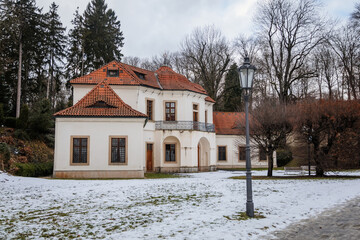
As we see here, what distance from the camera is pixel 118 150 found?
72.3 feet

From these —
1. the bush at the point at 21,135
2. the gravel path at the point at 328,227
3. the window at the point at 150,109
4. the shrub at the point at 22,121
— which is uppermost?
the window at the point at 150,109

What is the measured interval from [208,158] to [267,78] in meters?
15.3

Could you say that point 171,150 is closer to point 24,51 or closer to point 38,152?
point 38,152

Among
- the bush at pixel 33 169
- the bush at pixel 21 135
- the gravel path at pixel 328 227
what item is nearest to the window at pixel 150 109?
the bush at pixel 33 169

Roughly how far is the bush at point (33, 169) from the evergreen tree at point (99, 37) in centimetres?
2091

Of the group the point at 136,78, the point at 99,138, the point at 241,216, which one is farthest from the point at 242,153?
the point at 241,216

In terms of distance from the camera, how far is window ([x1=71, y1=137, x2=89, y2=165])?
21703 mm

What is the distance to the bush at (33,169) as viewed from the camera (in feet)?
67.8

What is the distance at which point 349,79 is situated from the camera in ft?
114

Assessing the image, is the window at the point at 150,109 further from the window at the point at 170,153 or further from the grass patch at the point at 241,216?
the grass patch at the point at 241,216

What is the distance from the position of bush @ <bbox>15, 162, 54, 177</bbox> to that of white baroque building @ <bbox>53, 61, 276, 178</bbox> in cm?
173

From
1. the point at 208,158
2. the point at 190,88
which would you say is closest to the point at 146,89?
the point at 190,88

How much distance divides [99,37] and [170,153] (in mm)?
20986

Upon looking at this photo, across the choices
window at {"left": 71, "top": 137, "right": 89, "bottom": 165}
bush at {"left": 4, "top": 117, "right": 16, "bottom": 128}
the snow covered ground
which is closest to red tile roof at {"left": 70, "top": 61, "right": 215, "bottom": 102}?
bush at {"left": 4, "top": 117, "right": 16, "bottom": 128}
